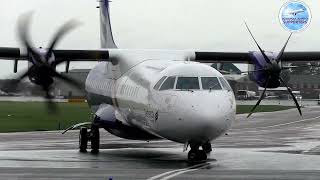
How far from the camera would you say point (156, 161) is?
18.3 meters

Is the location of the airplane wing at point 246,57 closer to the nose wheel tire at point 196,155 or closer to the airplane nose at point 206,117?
the nose wheel tire at point 196,155

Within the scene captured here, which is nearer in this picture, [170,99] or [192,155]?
[170,99]

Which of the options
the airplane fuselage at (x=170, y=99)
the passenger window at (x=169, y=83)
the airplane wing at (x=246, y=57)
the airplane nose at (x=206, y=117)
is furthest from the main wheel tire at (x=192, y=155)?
the airplane wing at (x=246, y=57)

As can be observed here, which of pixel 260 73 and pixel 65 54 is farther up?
pixel 65 54

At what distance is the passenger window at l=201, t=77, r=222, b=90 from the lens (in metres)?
16.5

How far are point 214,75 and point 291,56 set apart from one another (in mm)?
8969

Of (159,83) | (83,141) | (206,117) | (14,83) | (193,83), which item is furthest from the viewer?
(83,141)

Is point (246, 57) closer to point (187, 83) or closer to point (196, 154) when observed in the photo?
point (196, 154)

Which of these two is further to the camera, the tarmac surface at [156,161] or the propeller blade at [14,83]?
the propeller blade at [14,83]

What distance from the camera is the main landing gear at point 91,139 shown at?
21675 mm

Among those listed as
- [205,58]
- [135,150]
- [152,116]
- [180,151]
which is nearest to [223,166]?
[152,116]

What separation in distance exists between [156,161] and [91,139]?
13.7 feet

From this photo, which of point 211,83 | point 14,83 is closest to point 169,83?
point 211,83

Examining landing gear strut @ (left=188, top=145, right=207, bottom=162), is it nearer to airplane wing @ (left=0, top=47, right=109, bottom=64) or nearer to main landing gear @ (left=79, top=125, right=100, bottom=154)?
main landing gear @ (left=79, top=125, right=100, bottom=154)
